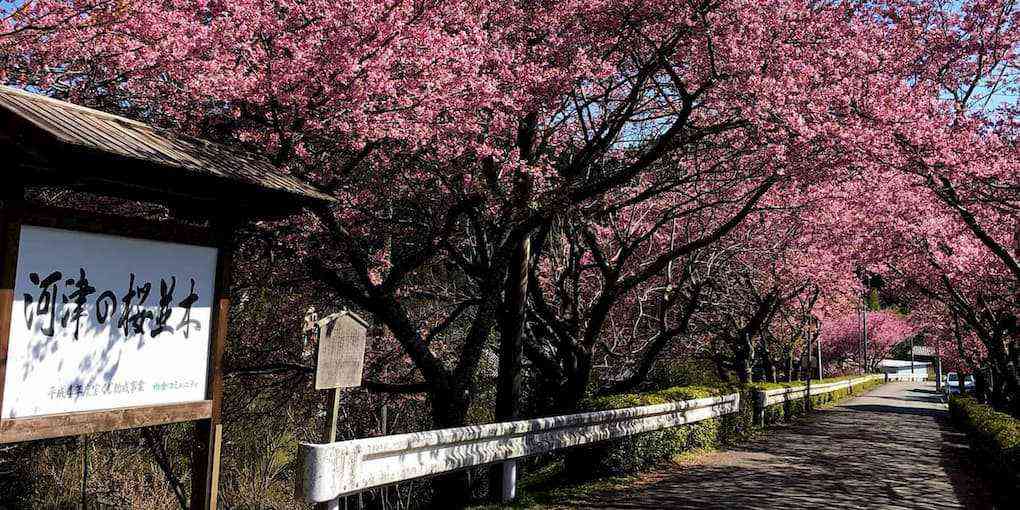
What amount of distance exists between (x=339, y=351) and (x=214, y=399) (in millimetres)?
1220

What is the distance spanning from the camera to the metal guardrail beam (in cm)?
584

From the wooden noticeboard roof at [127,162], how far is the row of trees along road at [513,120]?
1670 millimetres

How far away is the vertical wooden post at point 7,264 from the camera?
16.4 ft

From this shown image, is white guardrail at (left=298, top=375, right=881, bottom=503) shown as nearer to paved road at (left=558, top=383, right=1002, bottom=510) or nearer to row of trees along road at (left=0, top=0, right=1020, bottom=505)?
paved road at (left=558, top=383, right=1002, bottom=510)

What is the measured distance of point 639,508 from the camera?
889cm

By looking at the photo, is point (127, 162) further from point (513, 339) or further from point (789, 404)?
point (789, 404)

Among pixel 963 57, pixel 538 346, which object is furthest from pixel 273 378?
pixel 963 57

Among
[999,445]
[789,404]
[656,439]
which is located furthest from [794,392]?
[656,439]

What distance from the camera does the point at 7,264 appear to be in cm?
502

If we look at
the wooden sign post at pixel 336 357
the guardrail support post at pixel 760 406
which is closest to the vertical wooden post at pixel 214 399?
the wooden sign post at pixel 336 357

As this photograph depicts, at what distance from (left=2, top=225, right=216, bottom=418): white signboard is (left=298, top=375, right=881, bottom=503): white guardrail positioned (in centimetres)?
137

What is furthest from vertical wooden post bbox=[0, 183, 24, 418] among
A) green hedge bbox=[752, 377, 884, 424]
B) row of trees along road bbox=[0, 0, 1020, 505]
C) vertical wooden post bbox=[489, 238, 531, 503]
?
green hedge bbox=[752, 377, 884, 424]

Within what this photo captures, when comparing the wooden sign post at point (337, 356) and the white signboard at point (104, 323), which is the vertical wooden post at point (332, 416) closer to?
the wooden sign post at point (337, 356)

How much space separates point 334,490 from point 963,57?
11.6 meters
